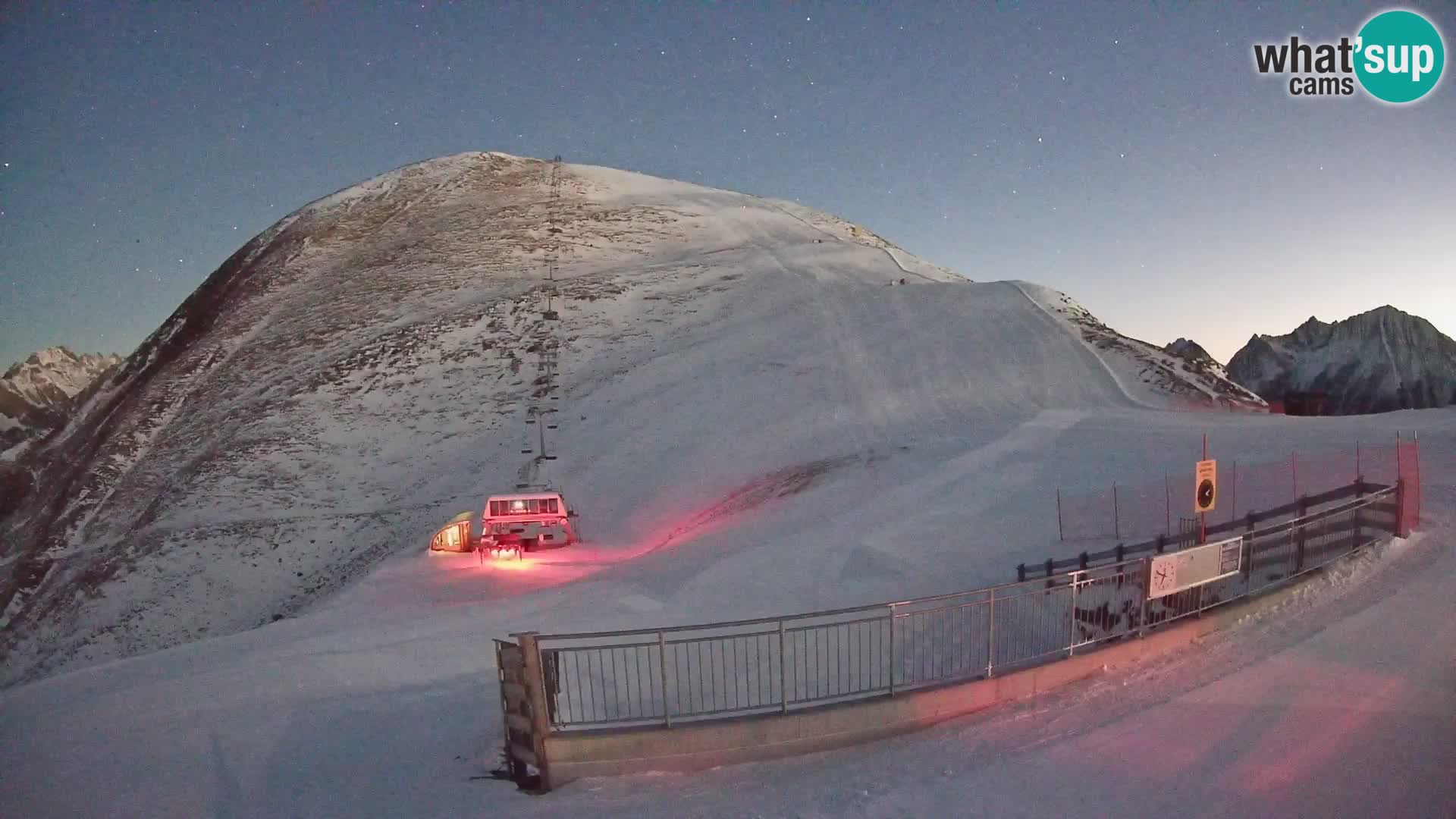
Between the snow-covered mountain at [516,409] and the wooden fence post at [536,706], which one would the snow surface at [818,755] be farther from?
the snow-covered mountain at [516,409]

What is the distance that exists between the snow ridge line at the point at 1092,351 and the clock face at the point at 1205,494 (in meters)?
27.5

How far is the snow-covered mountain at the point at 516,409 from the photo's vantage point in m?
32.4

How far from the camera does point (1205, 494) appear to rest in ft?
39.2

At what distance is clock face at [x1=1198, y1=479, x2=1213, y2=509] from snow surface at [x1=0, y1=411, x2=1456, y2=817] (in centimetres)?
159

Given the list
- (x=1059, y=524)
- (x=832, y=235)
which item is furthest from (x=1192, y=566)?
(x=832, y=235)

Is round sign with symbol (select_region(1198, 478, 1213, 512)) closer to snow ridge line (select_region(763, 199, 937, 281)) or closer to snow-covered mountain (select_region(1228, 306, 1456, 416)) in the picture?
snow ridge line (select_region(763, 199, 937, 281))

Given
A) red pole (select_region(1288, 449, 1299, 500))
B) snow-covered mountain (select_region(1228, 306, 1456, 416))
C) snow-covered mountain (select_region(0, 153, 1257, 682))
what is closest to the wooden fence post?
snow-covered mountain (select_region(0, 153, 1257, 682))

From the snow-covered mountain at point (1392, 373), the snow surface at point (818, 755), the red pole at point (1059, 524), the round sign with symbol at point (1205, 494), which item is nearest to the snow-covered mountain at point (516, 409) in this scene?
the red pole at point (1059, 524)

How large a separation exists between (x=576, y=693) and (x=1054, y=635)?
7.13 metres

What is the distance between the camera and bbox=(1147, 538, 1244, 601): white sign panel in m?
9.86

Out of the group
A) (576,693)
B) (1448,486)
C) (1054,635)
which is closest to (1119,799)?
(1054,635)

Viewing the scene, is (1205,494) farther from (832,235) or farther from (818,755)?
(832,235)

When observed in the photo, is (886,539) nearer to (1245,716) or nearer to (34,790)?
(1245,716)

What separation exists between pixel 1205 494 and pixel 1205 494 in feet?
0.04
